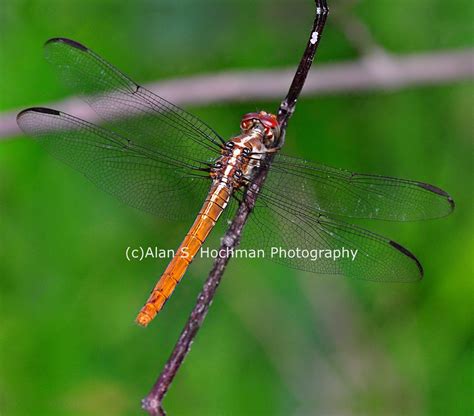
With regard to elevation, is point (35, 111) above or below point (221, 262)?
above

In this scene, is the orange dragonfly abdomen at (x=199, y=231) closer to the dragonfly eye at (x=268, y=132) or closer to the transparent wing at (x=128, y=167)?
the transparent wing at (x=128, y=167)

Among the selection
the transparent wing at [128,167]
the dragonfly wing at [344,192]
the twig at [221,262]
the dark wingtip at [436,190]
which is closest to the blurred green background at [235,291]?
the transparent wing at [128,167]

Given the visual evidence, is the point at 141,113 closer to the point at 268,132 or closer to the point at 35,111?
the point at 35,111

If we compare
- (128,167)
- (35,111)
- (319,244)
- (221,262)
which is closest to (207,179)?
(128,167)

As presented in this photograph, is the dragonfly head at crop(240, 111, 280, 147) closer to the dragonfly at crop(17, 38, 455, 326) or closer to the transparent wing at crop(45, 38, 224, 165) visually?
the dragonfly at crop(17, 38, 455, 326)

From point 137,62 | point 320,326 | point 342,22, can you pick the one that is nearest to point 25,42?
point 137,62

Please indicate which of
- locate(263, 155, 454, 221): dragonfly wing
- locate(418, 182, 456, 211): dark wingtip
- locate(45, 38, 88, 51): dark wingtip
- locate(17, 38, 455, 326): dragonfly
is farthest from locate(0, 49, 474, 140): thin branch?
locate(418, 182, 456, 211): dark wingtip
